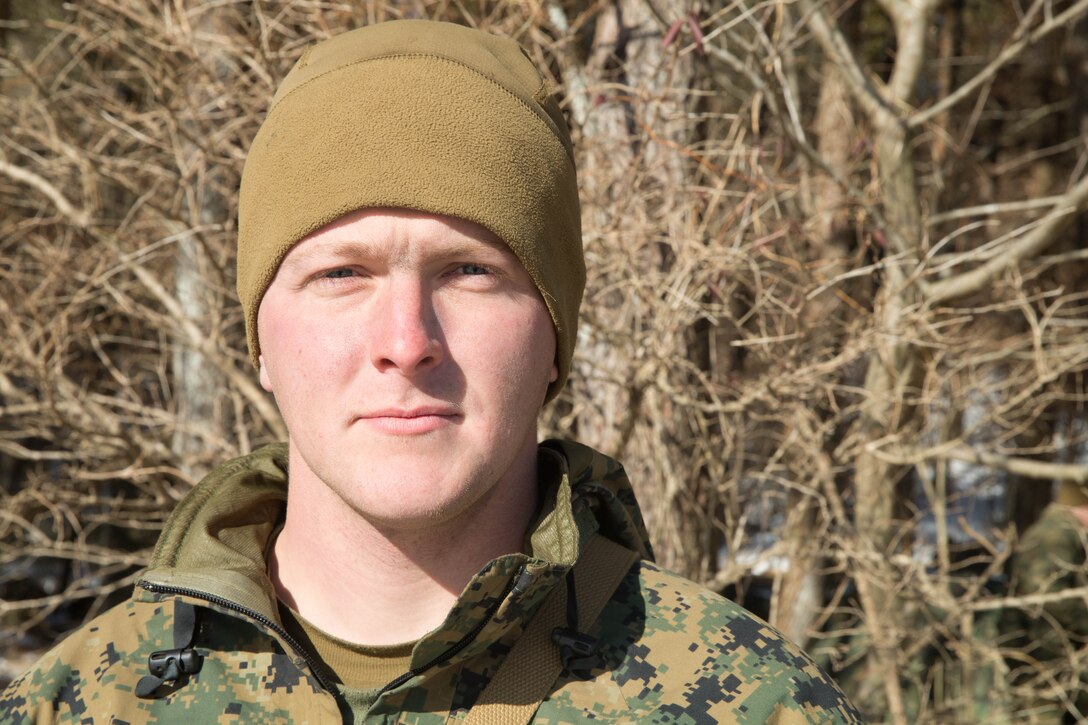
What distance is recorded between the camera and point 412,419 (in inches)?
68.3

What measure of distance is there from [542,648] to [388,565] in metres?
0.28

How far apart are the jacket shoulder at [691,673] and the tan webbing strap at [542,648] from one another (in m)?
0.03

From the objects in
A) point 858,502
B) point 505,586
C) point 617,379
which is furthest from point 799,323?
point 505,586

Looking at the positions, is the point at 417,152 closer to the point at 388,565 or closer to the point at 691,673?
the point at 388,565

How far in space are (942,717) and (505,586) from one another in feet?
12.1

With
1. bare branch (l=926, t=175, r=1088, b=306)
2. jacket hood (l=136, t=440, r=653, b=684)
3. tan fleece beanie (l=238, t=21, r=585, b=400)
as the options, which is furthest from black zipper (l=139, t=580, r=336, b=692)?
bare branch (l=926, t=175, r=1088, b=306)

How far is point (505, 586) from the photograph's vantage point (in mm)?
1772

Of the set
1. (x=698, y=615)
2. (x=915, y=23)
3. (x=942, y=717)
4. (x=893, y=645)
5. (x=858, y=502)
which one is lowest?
(x=942, y=717)

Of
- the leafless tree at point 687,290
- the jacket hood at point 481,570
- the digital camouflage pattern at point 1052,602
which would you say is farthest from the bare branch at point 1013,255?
the jacket hood at point 481,570

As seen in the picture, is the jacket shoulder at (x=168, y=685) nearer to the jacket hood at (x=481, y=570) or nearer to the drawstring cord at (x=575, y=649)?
the jacket hood at (x=481, y=570)

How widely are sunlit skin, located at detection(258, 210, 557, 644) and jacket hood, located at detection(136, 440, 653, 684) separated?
100 millimetres

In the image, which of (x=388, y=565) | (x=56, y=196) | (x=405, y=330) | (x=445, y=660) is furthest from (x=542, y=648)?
(x=56, y=196)

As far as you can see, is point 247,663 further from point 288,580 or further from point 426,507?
point 426,507

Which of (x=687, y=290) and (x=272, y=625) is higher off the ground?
(x=687, y=290)
